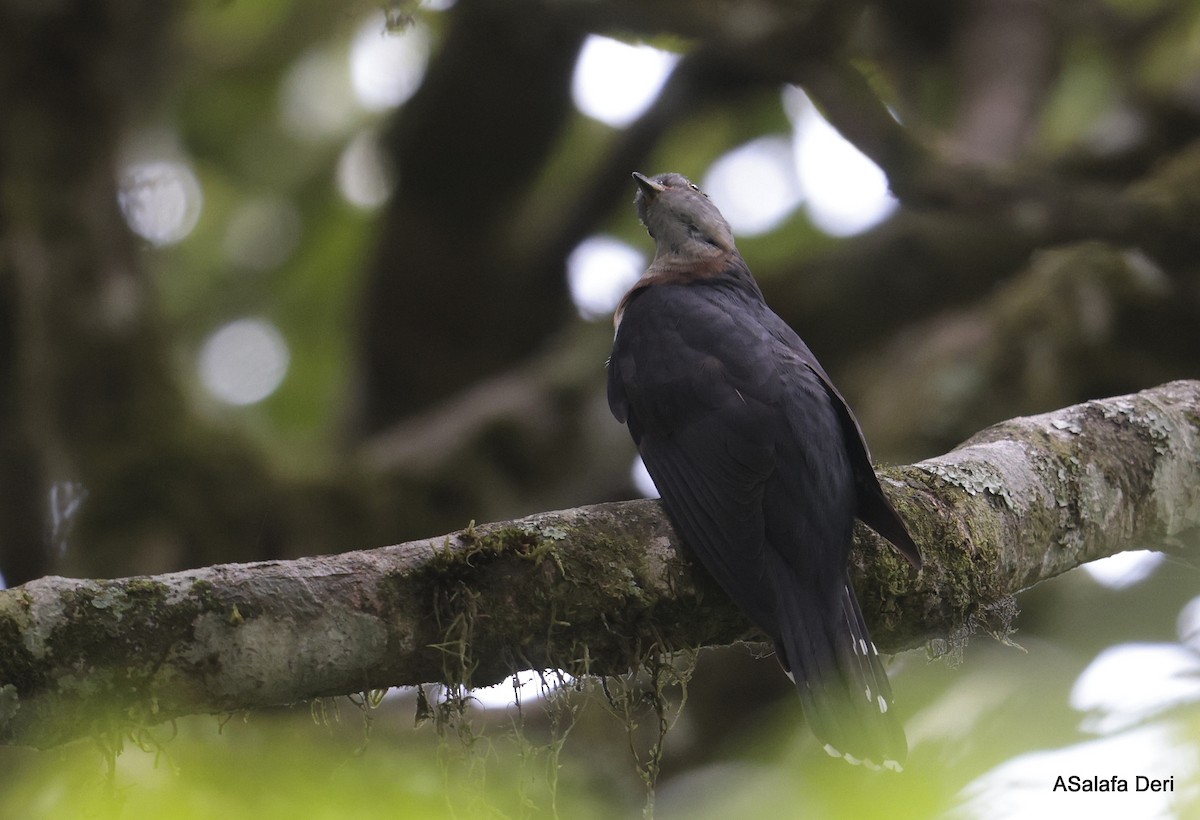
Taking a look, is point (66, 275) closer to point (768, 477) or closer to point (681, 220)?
point (681, 220)

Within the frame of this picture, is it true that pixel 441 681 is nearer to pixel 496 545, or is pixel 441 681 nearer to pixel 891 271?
pixel 496 545

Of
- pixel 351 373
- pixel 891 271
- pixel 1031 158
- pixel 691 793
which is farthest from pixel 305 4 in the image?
pixel 691 793

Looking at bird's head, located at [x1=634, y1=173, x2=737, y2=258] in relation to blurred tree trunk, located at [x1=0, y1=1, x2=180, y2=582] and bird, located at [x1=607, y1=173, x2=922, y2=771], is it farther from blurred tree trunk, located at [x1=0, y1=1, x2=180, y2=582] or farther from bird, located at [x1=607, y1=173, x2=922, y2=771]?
blurred tree trunk, located at [x1=0, y1=1, x2=180, y2=582]

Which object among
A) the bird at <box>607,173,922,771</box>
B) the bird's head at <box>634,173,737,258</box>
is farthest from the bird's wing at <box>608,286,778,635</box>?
the bird's head at <box>634,173,737,258</box>

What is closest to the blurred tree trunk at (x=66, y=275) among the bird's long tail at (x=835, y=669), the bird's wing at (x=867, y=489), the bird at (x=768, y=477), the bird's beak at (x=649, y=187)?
the bird's beak at (x=649, y=187)

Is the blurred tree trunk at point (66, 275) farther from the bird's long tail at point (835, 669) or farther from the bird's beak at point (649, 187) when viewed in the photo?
the bird's long tail at point (835, 669)

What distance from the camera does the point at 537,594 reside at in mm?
2605

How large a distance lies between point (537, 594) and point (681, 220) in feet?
8.20

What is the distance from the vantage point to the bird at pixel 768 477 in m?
2.86

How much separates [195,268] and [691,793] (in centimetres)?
681

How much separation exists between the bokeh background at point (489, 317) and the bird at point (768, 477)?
206mm

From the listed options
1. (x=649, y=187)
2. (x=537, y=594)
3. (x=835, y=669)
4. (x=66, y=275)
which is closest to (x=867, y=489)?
(x=835, y=669)

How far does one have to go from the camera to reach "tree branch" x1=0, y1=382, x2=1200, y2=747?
227cm

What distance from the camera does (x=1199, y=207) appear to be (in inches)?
213
